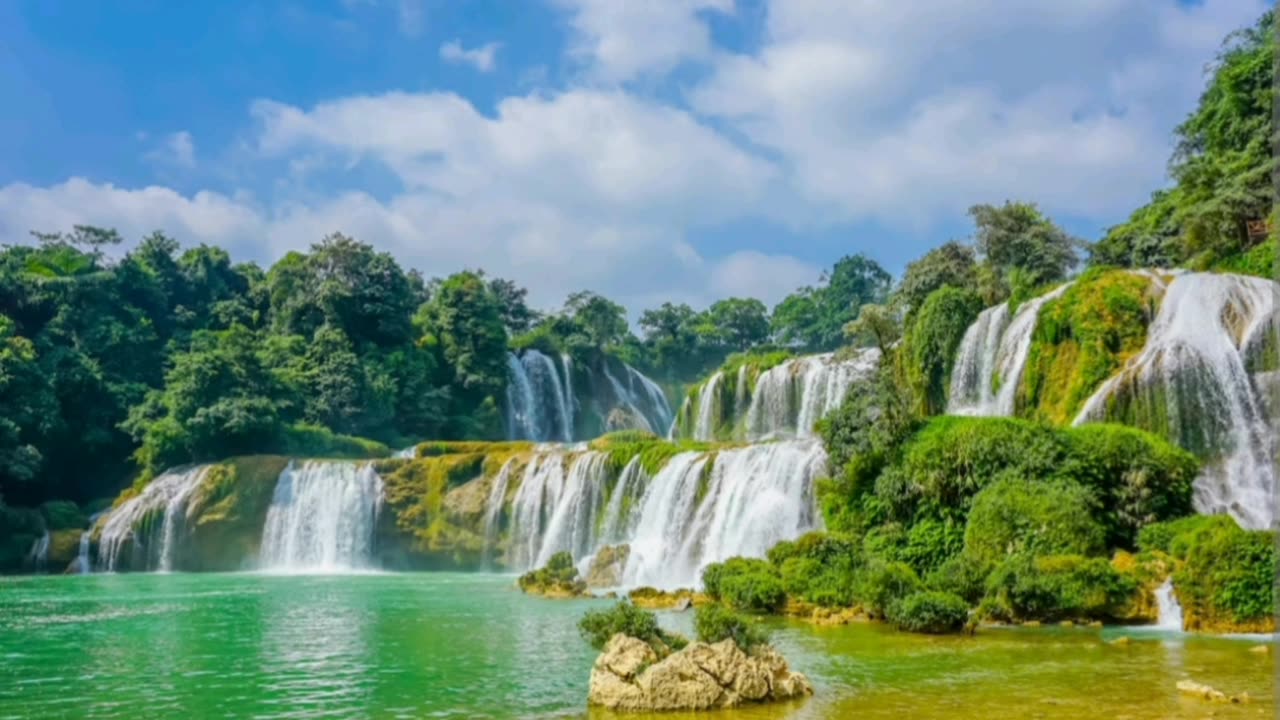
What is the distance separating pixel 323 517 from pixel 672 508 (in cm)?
1622

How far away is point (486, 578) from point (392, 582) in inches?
130

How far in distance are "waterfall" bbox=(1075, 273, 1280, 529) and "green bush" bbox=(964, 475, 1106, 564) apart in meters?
3.46

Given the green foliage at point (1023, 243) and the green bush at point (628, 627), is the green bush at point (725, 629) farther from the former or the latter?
the green foliage at point (1023, 243)

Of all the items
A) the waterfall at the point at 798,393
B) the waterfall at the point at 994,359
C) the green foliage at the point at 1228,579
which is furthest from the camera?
the waterfall at the point at 798,393

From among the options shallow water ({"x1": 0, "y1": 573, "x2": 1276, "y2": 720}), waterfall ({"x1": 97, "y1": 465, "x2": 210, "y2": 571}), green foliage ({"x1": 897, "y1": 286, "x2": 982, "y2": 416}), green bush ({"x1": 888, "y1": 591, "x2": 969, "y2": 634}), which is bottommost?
shallow water ({"x1": 0, "y1": 573, "x2": 1276, "y2": 720})

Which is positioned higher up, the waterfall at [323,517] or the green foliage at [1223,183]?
the green foliage at [1223,183]

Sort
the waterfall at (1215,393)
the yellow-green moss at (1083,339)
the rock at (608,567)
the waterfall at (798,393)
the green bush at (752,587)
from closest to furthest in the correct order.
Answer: the green bush at (752,587), the waterfall at (1215,393), the yellow-green moss at (1083,339), the rock at (608,567), the waterfall at (798,393)

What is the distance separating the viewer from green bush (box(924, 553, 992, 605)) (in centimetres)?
1805

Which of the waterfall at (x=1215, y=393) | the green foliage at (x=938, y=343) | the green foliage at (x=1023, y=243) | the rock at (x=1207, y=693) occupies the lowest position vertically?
the rock at (x=1207, y=693)

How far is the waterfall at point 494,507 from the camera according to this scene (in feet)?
122

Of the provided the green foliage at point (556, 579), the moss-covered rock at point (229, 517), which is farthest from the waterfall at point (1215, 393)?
the moss-covered rock at point (229, 517)

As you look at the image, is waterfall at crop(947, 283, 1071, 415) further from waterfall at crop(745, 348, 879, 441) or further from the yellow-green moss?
waterfall at crop(745, 348, 879, 441)

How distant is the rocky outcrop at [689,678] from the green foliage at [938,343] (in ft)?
71.2

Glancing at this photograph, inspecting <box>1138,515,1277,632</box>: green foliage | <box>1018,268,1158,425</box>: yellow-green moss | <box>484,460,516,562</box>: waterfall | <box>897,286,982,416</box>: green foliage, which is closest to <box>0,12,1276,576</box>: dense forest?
<box>897,286,982,416</box>: green foliage
